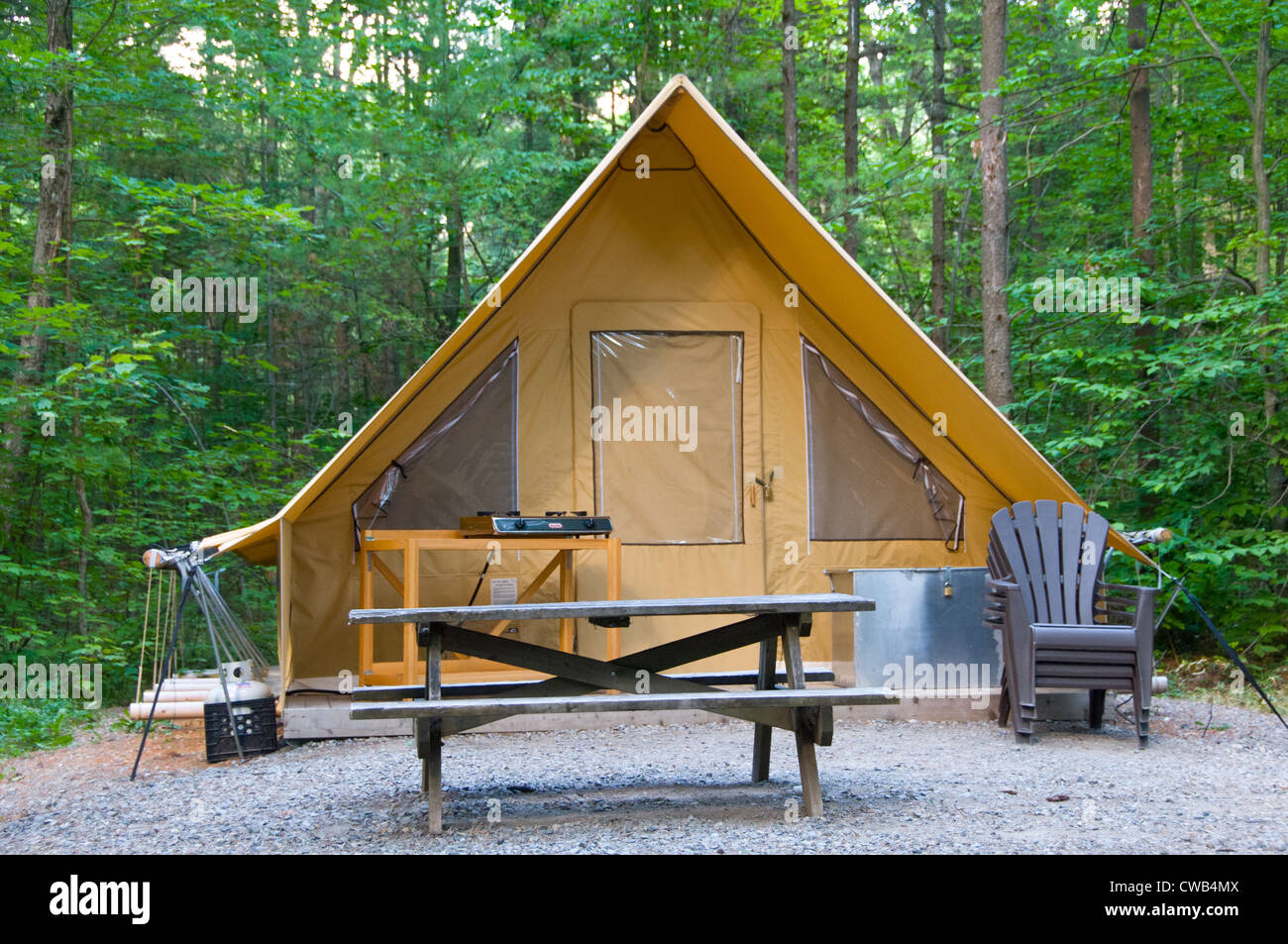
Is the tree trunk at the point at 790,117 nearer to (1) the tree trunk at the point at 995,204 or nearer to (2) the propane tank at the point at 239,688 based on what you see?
(1) the tree trunk at the point at 995,204

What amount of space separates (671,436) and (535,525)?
3.65 feet

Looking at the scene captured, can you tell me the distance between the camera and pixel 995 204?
6711mm

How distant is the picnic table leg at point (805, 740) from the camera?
9.80 feet

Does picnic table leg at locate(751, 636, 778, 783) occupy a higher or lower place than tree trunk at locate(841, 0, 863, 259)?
lower

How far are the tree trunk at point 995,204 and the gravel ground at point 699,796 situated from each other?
272cm

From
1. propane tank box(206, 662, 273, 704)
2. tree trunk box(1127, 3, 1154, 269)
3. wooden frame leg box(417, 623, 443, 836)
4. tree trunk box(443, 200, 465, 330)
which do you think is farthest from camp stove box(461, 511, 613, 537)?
tree trunk box(443, 200, 465, 330)

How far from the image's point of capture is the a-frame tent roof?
178 inches

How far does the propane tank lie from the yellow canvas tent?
0.40m

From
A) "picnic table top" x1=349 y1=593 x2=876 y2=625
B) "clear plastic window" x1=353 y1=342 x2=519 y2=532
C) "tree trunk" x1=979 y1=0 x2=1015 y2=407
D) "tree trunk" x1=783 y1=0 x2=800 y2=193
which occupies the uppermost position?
"tree trunk" x1=783 y1=0 x2=800 y2=193

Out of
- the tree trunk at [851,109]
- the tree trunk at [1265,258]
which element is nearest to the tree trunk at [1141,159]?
the tree trunk at [1265,258]

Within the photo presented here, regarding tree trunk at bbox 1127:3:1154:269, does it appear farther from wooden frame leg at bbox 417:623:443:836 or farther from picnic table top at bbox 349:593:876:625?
wooden frame leg at bbox 417:623:443:836

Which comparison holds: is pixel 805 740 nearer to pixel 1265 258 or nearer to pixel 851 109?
pixel 1265 258

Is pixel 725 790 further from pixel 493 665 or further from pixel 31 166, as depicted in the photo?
pixel 31 166
